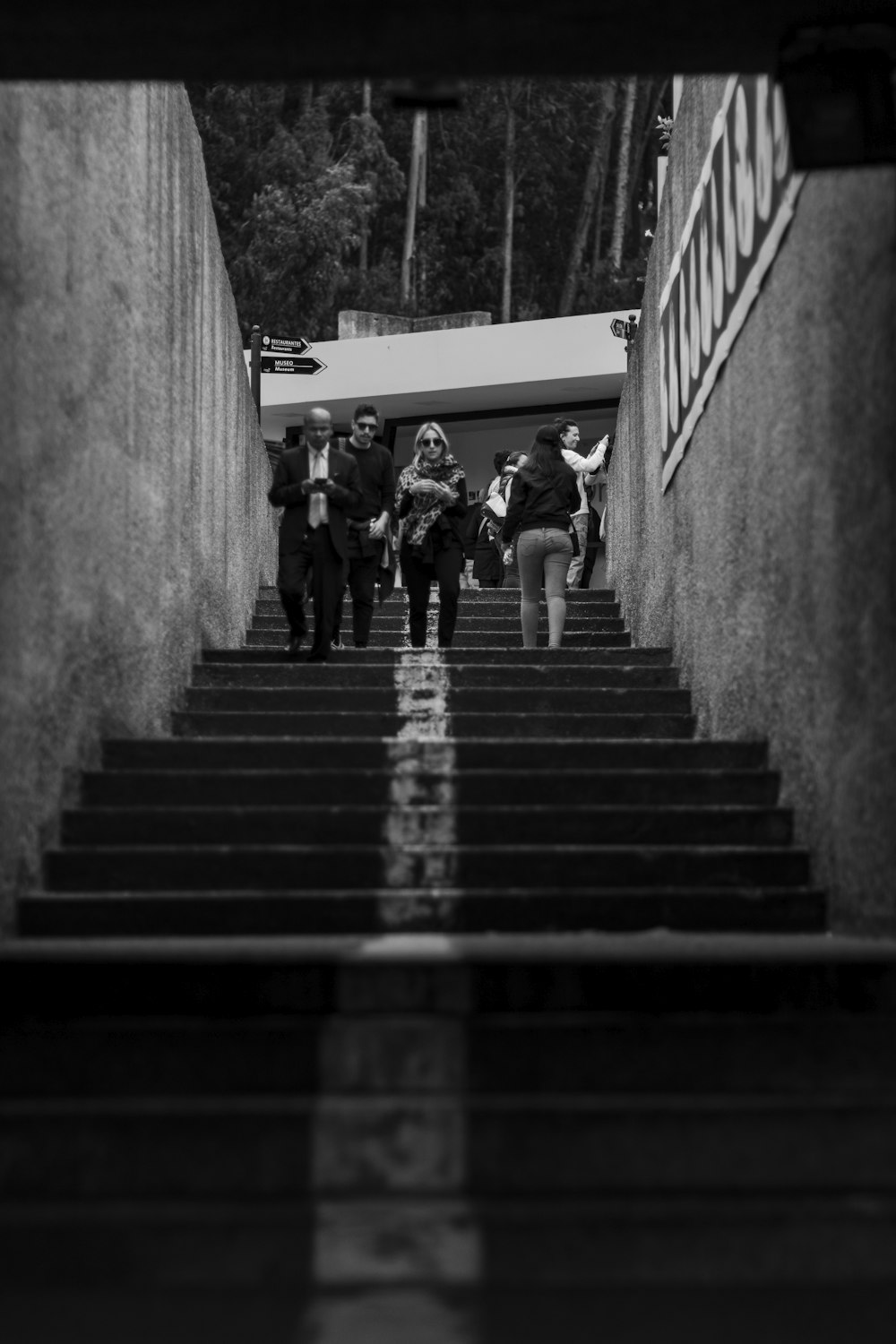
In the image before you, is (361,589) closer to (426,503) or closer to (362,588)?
(362,588)

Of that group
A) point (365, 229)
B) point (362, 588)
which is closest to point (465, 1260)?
point (362, 588)

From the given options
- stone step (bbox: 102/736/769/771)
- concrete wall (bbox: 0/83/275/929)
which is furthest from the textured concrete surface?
stone step (bbox: 102/736/769/771)

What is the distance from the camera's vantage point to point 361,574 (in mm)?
11578

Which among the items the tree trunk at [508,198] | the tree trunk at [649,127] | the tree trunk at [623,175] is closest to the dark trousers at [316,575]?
the tree trunk at [508,198]

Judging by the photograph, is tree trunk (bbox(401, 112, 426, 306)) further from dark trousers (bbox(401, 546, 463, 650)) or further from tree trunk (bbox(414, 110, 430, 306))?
dark trousers (bbox(401, 546, 463, 650))

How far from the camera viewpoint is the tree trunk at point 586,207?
3469 centimetres

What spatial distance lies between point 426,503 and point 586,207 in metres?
25.1

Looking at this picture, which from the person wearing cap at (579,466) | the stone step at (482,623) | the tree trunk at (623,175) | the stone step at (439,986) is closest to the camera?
the stone step at (439,986)

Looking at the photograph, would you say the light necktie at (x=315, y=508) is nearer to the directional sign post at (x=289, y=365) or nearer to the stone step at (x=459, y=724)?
the stone step at (x=459, y=724)

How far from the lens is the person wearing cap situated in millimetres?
13838

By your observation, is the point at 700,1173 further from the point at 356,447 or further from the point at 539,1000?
the point at 356,447

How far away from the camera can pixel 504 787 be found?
765 cm

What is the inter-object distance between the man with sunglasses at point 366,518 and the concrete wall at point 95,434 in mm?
903

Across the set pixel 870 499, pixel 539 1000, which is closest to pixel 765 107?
pixel 870 499
